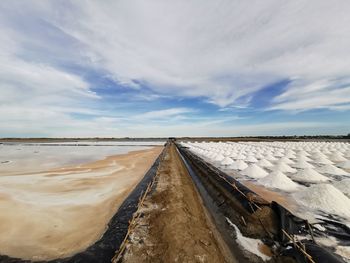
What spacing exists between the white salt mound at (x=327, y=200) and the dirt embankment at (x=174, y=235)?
4.31 metres

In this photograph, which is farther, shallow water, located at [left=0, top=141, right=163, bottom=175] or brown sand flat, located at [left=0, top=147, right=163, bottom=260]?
shallow water, located at [left=0, top=141, right=163, bottom=175]

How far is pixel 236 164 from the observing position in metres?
17.6

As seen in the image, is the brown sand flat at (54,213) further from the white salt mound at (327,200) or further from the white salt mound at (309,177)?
the white salt mound at (309,177)

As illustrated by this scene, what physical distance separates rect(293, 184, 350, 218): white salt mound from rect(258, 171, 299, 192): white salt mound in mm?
1977

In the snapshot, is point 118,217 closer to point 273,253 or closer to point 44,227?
point 44,227

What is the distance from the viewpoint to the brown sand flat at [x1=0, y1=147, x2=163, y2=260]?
521 centimetres

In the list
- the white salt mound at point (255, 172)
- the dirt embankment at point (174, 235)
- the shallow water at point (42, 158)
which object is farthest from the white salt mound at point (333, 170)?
the shallow water at point (42, 158)

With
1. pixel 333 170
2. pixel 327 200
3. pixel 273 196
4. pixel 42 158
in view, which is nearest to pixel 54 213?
pixel 273 196

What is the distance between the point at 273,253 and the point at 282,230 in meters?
0.70

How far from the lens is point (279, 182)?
36.8 feet

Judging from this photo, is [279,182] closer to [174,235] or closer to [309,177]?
[309,177]

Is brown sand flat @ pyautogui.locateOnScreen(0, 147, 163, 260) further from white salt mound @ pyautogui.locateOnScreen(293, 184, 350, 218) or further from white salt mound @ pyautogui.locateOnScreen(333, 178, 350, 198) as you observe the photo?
white salt mound @ pyautogui.locateOnScreen(333, 178, 350, 198)

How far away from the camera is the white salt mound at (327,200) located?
7361 mm

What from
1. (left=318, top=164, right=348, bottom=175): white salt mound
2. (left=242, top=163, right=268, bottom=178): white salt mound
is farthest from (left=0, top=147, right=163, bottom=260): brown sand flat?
(left=318, top=164, right=348, bottom=175): white salt mound
